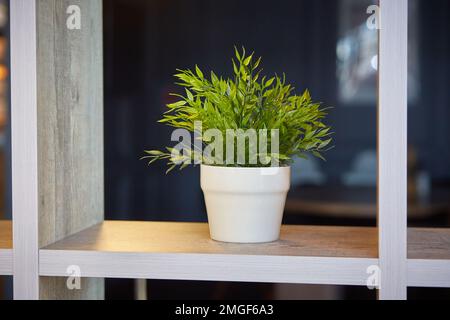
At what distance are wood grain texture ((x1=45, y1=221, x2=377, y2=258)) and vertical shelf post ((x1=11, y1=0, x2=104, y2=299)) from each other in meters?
0.05

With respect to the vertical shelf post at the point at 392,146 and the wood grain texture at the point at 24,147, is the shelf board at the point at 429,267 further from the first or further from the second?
the wood grain texture at the point at 24,147

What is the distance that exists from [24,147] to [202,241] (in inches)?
12.4

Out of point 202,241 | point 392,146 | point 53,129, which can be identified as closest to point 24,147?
point 53,129

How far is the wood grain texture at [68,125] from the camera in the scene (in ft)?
3.21

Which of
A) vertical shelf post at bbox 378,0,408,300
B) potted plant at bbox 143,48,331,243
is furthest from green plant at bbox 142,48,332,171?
vertical shelf post at bbox 378,0,408,300

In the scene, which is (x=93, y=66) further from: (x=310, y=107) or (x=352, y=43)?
(x=352, y=43)

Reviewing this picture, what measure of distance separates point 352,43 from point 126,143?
185cm

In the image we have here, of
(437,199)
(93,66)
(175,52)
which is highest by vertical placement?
(175,52)

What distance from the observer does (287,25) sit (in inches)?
184

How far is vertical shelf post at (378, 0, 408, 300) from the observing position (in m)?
0.85

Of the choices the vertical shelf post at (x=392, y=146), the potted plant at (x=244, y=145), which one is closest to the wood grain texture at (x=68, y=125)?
the potted plant at (x=244, y=145)

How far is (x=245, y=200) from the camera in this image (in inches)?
38.8

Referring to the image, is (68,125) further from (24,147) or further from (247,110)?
(247,110)
